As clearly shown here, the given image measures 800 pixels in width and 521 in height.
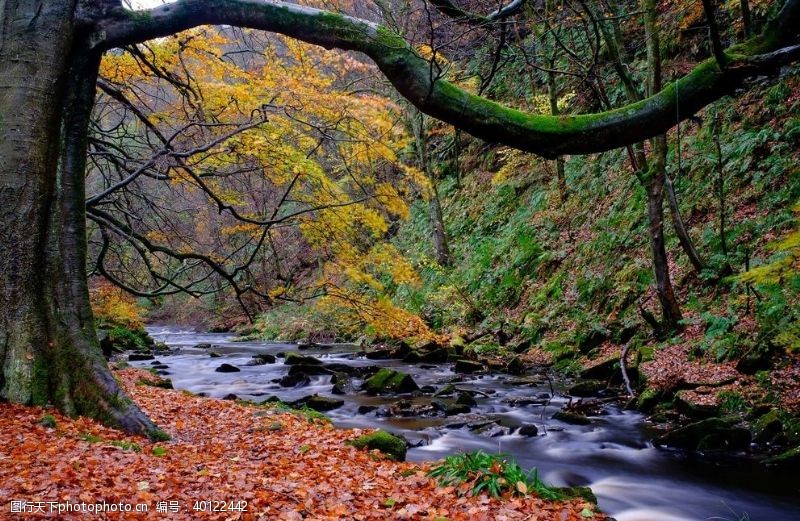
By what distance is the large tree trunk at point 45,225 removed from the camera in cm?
→ 520

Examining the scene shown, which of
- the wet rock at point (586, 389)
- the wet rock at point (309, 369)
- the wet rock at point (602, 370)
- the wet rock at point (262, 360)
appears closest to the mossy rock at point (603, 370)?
the wet rock at point (602, 370)

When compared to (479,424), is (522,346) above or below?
above

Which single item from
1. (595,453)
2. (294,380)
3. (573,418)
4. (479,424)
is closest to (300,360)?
(294,380)

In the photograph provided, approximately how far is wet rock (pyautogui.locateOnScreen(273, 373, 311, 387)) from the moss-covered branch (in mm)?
9477

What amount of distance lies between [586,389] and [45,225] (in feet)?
30.8

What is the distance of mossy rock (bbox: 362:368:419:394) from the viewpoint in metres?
11.7

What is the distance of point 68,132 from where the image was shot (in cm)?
564

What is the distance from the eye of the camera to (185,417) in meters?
7.62

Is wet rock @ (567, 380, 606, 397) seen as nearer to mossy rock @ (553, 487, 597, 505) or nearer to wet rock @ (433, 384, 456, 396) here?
wet rock @ (433, 384, 456, 396)

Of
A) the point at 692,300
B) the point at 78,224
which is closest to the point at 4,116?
the point at 78,224

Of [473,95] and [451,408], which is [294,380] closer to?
[451,408]

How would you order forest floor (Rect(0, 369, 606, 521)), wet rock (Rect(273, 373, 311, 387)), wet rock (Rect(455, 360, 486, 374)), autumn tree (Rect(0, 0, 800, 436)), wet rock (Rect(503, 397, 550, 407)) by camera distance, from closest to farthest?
1. forest floor (Rect(0, 369, 606, 521))
2. autumn tree (Rect(0, 0, 800, 436))
3. wet rock (Rect(503, 397, 550, 407))
4. wet rock (Rect(273, 373, 311, 387))
5. wet rock (Rect(455, 360, 486, 374))

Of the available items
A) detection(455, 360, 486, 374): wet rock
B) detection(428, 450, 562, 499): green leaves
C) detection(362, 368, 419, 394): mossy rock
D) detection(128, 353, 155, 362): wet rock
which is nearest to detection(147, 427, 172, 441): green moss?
detection(428, 450, 562, 499): green leaves

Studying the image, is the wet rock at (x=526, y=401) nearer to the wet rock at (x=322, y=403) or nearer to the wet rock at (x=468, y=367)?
the wet rock at (x=468, y=367)
